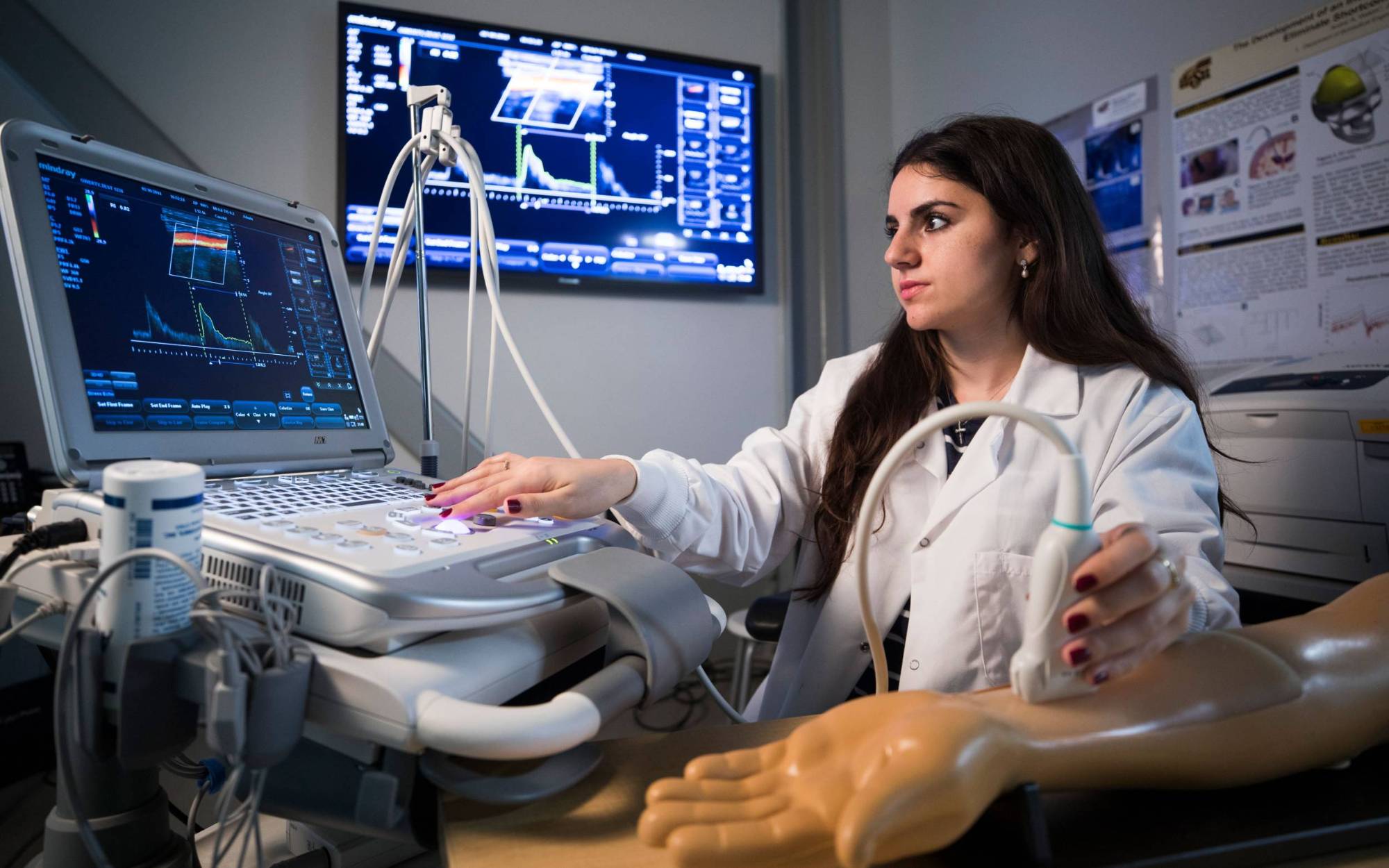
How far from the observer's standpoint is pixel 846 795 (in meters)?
0.41

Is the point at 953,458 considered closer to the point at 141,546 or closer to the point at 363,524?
the point at 363,524

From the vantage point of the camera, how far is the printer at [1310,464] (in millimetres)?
1087

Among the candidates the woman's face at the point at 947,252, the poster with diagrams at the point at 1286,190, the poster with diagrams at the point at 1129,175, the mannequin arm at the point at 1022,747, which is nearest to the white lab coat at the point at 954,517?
the woman's face at the point at 947,252

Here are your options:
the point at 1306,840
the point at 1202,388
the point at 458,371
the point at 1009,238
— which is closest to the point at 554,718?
the point at 1306,840

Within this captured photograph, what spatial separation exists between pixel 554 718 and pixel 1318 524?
1225 millimetres

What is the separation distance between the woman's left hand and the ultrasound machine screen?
743 millimetres

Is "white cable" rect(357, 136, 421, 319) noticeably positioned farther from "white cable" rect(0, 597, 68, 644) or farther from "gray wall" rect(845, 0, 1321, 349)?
"gray wall" rect(845, 0, 1321, 349)

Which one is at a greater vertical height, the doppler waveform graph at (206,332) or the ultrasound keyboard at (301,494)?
the doppler waveform graph at (206,332)

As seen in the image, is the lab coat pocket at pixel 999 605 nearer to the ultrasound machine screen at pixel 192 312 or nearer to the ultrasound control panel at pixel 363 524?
the ultrasound control panel at pixel 363 524

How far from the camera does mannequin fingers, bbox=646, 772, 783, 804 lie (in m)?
0.42

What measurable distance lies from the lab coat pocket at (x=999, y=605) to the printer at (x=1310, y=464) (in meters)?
0.52

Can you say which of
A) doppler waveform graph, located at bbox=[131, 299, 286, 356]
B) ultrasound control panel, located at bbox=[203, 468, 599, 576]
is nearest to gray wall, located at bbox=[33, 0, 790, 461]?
doppler waveform graph, located at bbox=[131, 299, 286, 356]

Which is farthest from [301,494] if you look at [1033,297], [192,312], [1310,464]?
[1310,464]

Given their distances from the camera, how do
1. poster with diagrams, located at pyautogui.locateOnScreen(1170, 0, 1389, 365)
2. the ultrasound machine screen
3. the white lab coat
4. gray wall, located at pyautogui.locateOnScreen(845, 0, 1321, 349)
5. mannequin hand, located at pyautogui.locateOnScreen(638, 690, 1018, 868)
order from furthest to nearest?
gray wall, located at pyautogui.locateOnScreen(845, 0, 1321, 349), poster with diagrams, located at pyautogui.locateOnScreen(1170, 0, 1389, 365), the white lab coat, the ultrasound machine screen, mannequin hand, located at pyautogui.locateOnScreen(638, 690, 1018, 868)
